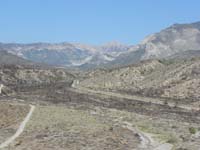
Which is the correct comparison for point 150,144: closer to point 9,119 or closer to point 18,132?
point 18,132

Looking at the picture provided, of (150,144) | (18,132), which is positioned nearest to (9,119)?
(18,132)

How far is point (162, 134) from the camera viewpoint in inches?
2724

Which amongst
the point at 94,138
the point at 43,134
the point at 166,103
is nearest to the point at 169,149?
the point at 94,138

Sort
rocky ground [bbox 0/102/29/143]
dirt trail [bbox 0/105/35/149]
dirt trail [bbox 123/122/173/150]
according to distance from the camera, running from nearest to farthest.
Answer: dirt trail [bbox 123/122/173/150], dirt trail [bbox 0/105/35/149], rocky ground [bbox 0/102/29/143]

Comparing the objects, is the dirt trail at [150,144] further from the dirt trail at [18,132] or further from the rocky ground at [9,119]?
the rocky ground at [9,119]

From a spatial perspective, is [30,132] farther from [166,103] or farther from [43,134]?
[166,103]

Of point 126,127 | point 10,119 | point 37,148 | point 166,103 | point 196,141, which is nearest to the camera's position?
point 37,148

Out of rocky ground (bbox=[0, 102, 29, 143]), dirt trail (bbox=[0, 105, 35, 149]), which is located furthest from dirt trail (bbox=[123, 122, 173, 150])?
rocky ground (bbox=[0, 102, 29, 143])

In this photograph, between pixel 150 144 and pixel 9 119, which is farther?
pixel 9 119

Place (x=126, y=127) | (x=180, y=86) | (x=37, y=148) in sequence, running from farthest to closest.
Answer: (x=180, y=86), (x=126, y=127), (x=37, y=148)

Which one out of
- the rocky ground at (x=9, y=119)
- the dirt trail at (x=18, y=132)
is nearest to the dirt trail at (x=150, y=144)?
the dirt trail at (x=18, y=132)

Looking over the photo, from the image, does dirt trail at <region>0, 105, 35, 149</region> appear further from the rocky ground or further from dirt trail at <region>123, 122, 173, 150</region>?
dirt trail at <region>123, 122, 173, 150</region>

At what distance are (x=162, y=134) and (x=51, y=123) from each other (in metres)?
15.0

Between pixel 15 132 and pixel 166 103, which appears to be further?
pixel 166 103
